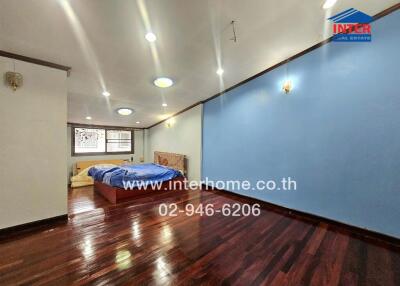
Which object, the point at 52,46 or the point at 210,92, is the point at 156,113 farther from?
the point at 52,46

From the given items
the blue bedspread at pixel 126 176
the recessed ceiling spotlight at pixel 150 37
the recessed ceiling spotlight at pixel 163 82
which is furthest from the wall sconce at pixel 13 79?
the blue bedspread at pixel 126 176

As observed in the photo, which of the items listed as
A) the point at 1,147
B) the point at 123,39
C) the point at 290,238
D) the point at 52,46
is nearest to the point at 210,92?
the point at 123,39

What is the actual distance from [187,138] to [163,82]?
221cm

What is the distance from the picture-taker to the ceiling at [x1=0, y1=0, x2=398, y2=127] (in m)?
1.78

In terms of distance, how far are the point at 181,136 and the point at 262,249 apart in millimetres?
4085

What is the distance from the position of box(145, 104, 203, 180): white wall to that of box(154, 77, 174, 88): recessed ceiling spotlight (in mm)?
1496

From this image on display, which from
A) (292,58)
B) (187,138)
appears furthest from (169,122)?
(292,58)

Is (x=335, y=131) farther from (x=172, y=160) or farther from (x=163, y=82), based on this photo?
(x=172, y=160)

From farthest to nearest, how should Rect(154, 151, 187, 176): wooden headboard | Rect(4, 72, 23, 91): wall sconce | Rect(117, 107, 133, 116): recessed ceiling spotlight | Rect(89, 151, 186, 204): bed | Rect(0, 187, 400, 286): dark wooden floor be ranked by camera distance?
Rect(154, 151, 187, 176): wooden headboard
Rect(117, 107, 133, 116): recessed ceiling spotlight
Rect(89, 151, 186, 204): bed
Rect(4, 72, 23, 91): wall sconce
Rect(0, 187, 400, 286): dark wooden floor

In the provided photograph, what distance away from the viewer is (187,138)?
208 inches

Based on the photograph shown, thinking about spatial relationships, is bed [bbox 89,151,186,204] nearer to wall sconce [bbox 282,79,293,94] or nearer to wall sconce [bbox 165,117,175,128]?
wall sconce [bbox 165,117,175,128]

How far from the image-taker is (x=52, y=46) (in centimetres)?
215

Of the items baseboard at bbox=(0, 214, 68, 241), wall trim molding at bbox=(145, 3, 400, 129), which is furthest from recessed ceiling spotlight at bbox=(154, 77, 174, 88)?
baseboard at bbox=(0, 214, 68, 241)

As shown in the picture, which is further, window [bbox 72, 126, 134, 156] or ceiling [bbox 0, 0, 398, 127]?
window [bbox 72, 126, 134, 156]
